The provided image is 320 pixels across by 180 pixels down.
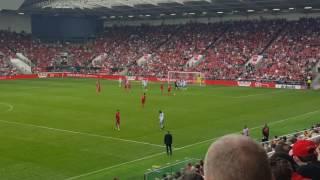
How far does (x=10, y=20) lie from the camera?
300ft

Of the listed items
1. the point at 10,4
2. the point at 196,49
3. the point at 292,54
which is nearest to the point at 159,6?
the point at 196,49

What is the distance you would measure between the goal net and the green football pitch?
9.51 m

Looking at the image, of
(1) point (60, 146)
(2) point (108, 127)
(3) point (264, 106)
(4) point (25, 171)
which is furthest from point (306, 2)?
(4) point (25, 171)

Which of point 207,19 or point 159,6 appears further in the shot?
point 207,19

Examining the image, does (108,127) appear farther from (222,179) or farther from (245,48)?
(245,48)

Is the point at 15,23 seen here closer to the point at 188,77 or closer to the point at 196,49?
the point at 196,49

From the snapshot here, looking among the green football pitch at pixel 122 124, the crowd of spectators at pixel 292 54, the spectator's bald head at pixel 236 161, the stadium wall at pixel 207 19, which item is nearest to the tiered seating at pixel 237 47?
the stadium wall at pixel 207 19

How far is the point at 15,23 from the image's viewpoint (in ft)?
302

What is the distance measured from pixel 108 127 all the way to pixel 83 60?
60.0m

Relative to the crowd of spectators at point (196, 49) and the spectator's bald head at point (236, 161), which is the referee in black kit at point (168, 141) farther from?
the crowd of spectators at point (196, 49)

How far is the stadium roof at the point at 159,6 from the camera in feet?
223

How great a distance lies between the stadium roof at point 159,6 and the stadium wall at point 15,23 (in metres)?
6.89

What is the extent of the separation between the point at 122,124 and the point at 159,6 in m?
45.7

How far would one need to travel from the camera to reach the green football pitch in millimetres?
22078
